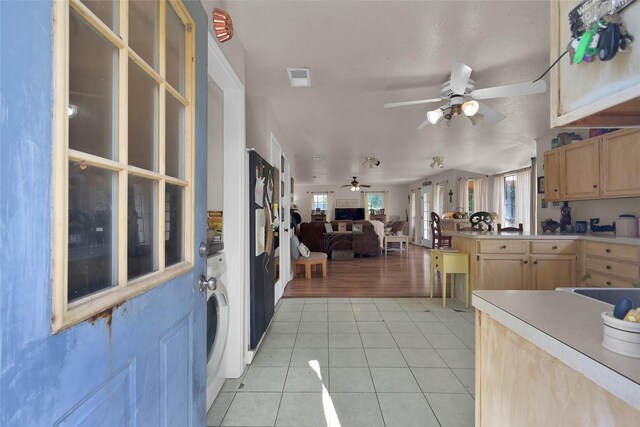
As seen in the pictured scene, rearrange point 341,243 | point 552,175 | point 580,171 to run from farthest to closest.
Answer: point 341,243 < point 552,175 < point 580,171

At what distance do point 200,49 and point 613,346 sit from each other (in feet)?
5.00

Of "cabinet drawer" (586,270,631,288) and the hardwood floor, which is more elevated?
"cabinet drawer" (586,270,631,288)

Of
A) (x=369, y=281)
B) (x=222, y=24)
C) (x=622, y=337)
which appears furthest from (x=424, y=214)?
(x=622, y=337)

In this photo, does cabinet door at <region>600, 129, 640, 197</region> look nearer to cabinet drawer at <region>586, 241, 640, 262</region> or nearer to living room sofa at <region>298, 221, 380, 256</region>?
cabinet drawer at <region>586, 241, 640, 262</region>

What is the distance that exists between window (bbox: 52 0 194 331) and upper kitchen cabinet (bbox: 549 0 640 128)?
3.58ft

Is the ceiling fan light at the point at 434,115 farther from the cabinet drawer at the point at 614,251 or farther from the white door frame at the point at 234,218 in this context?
the cabinet drawer at the point at 614,251

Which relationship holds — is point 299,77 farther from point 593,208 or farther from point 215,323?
point 593,208

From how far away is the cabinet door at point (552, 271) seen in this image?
2.90 m

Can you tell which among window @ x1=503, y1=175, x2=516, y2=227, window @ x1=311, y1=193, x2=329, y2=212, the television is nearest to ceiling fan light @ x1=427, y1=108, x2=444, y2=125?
window @ x1=503, y1=175, x2=516, y2=227

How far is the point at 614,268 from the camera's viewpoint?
7.88ft

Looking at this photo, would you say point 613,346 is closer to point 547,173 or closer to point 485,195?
point 547,173

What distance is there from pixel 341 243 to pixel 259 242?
4777mm

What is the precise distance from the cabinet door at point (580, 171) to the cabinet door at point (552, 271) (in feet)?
2.62

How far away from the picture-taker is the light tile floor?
63.8 inches
